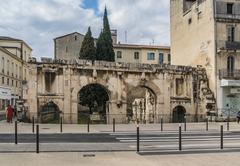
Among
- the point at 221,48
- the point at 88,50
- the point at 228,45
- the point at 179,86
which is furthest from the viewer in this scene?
the point at 88,50

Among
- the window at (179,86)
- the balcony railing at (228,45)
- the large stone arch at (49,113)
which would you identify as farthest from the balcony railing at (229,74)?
the large stone arch at (49,113)

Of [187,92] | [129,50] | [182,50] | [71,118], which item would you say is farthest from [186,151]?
[129,50]

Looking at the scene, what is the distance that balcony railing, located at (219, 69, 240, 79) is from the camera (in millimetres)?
39906

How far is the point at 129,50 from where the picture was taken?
231 ft

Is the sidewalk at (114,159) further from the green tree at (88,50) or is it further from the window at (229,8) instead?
the green tree at (88,50)

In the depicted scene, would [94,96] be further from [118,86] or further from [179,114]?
[179,114]

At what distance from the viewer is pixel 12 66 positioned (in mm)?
66250

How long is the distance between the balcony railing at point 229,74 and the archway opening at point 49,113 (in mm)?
16692

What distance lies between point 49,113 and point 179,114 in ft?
42.4

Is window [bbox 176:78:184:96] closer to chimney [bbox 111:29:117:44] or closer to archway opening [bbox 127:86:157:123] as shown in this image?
archway opening [bbox 127:86:157:123]

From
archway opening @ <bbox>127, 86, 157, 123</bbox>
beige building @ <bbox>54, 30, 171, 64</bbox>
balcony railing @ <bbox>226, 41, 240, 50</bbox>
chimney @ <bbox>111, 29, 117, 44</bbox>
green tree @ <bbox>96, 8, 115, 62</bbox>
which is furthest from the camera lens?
chimney @ <bbox>111, 29, 117, 44</bbox>

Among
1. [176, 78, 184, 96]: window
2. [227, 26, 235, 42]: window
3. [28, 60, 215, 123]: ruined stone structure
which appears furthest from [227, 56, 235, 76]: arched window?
[176, 78, 184, 96]: window

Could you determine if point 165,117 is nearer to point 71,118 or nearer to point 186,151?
point 71,118

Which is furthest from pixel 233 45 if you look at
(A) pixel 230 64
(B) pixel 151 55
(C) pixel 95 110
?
(B) pixel 151 55
